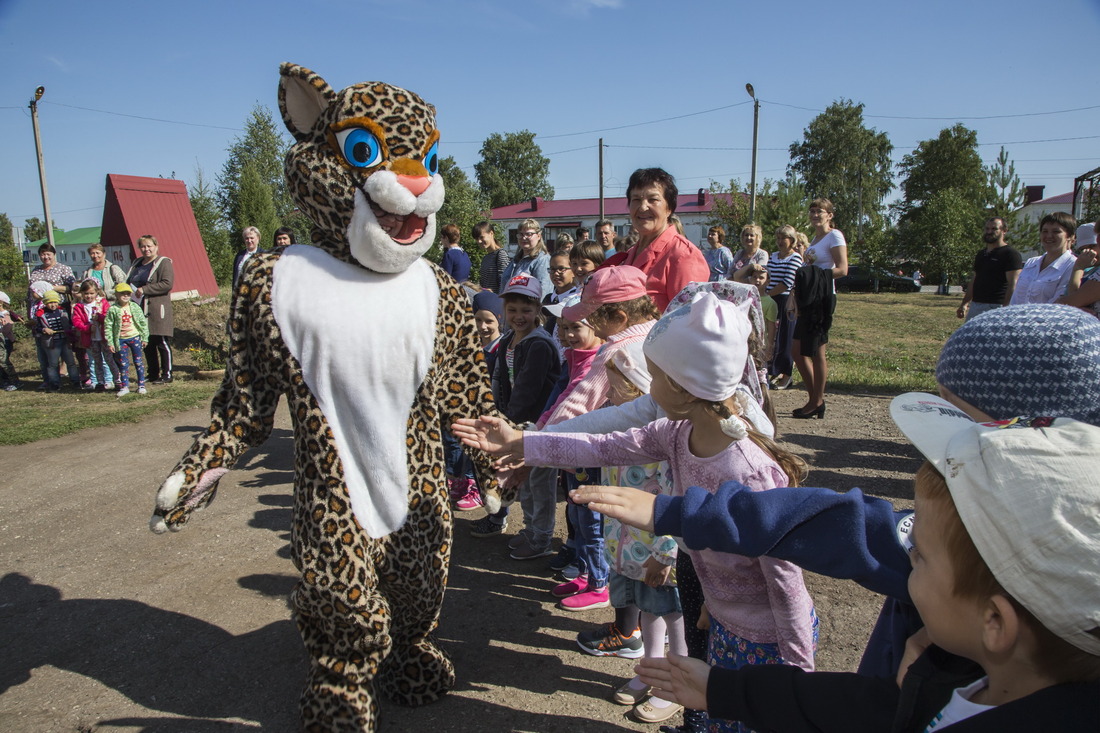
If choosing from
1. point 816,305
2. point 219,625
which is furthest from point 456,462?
point 816,305

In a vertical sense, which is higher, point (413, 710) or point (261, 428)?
point (261, 428)

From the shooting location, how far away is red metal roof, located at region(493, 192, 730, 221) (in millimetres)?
50856

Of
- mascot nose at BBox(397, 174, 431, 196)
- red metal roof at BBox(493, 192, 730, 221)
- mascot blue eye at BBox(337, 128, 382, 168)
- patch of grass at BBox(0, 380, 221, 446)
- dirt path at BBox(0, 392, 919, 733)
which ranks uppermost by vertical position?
red metal roof at BBox(493, 192, 730, 221)

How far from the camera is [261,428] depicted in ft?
8.05

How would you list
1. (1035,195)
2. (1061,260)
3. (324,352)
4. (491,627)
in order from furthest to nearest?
(1035,195)
(1061,260)
(491,627)
(324,352)

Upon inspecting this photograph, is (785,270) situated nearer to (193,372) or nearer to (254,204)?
(193,372)

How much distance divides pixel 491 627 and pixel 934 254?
3453cm

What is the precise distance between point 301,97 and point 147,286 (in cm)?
781

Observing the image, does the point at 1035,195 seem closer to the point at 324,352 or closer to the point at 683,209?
the point at 683,209

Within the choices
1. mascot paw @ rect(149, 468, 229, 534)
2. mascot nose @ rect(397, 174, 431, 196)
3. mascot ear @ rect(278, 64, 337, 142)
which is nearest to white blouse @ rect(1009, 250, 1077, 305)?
mascot nose @ rect(397, 174, 431, 196)

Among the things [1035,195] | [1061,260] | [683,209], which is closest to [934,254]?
[683,209]

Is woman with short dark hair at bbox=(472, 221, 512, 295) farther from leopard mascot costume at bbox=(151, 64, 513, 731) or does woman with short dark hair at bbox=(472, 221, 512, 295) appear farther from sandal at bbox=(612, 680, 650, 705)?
sandal at bbox=(612, 680, 650, 705)

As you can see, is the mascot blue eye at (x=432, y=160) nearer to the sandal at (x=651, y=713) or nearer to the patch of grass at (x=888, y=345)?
the sandal at (x=651, y=713)

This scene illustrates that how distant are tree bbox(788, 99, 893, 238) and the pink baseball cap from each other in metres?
47.7
